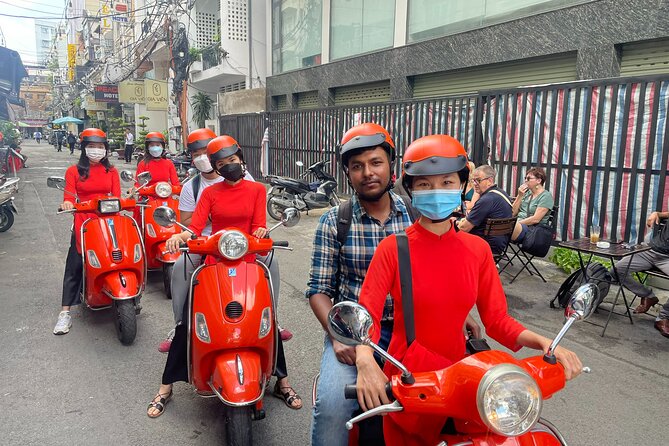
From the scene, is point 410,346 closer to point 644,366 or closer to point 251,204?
point 251,204

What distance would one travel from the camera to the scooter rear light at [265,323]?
9.20 ft

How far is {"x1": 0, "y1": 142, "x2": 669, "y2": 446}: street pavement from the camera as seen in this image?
2.97 meters

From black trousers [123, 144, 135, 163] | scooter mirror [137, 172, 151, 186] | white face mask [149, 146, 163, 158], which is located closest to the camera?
scooter mirror [137, 172, 151, 186]

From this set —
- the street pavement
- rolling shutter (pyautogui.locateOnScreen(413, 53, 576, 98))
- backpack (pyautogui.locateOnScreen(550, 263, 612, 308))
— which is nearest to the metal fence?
the street pavement

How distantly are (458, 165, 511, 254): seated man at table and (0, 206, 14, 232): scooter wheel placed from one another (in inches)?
323

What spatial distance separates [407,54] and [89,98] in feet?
139

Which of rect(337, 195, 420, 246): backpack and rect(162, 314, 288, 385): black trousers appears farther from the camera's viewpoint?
rect(162, 314, 288, 385): black trousers

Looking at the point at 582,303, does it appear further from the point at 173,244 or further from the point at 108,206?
the point at 108,206

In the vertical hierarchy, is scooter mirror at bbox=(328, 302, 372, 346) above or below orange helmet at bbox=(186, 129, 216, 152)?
below

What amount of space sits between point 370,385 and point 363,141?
1063 mm

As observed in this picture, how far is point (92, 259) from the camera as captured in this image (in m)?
4.37

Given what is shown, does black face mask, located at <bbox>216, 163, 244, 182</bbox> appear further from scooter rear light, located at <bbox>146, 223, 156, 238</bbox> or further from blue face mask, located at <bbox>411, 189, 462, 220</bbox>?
scooter rear light, located at <bbox>146, 223, 156, 238</bbox>

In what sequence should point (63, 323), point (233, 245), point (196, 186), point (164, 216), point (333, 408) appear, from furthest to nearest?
point (63, 323)
point (196, 186)
point (164, 216)
point (233, 245)
point (333, 408)

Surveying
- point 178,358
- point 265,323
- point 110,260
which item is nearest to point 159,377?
point 178,358
